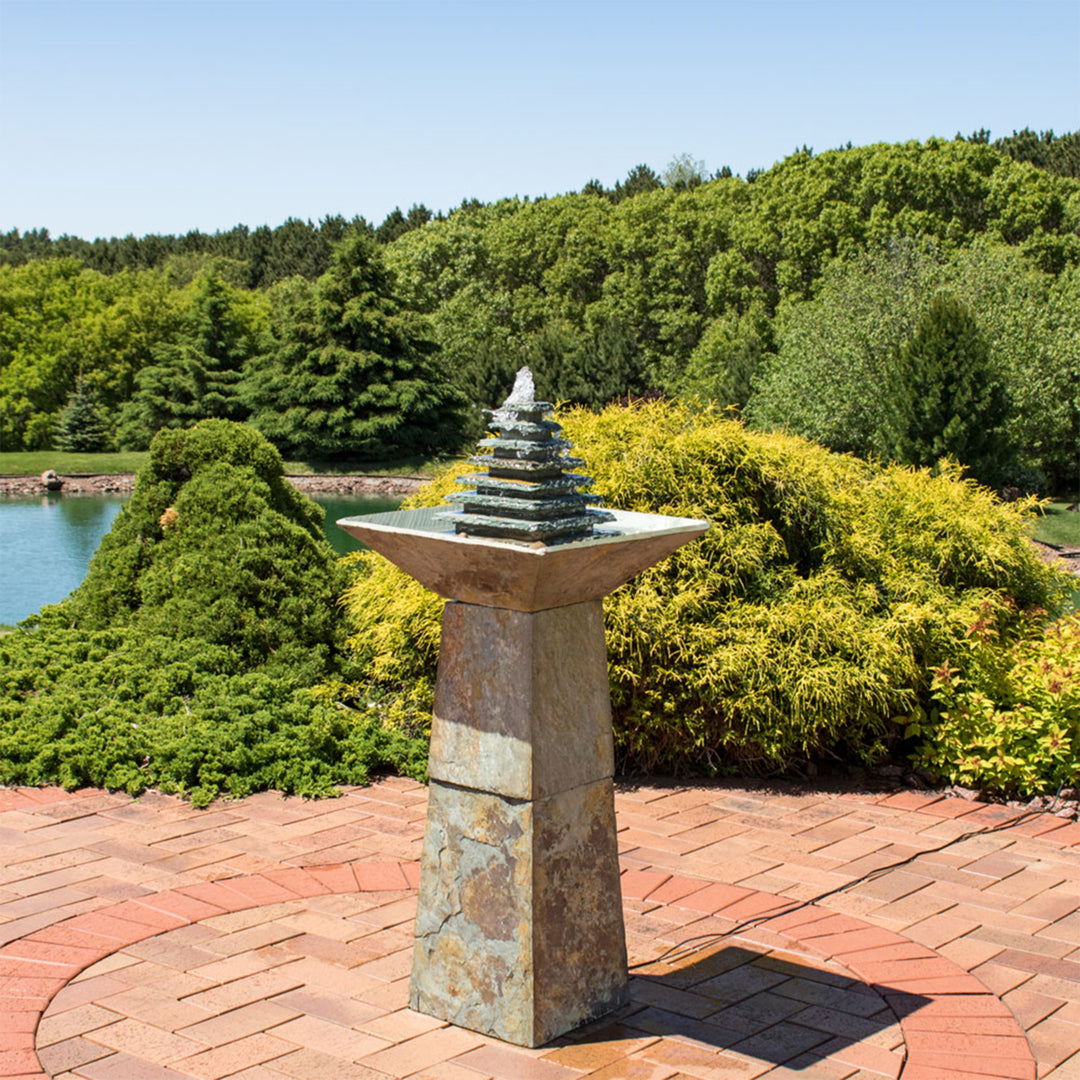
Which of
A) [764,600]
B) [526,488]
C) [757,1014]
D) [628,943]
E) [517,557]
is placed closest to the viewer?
[517,557]

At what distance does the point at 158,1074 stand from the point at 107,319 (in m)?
43.1

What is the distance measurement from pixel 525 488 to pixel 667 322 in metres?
37.2

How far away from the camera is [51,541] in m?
17.5

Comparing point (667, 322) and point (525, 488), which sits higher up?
point (667, 322)

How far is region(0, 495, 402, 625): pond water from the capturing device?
1295 centimetres

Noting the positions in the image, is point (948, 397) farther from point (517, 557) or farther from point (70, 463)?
point (70, 463)

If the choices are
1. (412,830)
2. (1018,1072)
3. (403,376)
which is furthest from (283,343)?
(1018,1072)

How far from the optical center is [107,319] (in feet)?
140

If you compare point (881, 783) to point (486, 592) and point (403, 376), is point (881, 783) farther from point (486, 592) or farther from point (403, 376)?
point (403, 376)

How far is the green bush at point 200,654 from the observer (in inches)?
225

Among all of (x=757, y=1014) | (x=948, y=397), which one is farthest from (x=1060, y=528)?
(x=757, y=1014)

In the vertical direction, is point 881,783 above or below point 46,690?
below

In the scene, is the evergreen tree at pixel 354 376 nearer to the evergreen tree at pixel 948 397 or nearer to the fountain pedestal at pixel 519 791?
the evergreen tree at pixel 948 397

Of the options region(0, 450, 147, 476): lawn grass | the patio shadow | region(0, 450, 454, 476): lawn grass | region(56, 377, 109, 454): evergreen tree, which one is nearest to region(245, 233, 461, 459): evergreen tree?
region(0, 450, 454, 476): lawn grass
